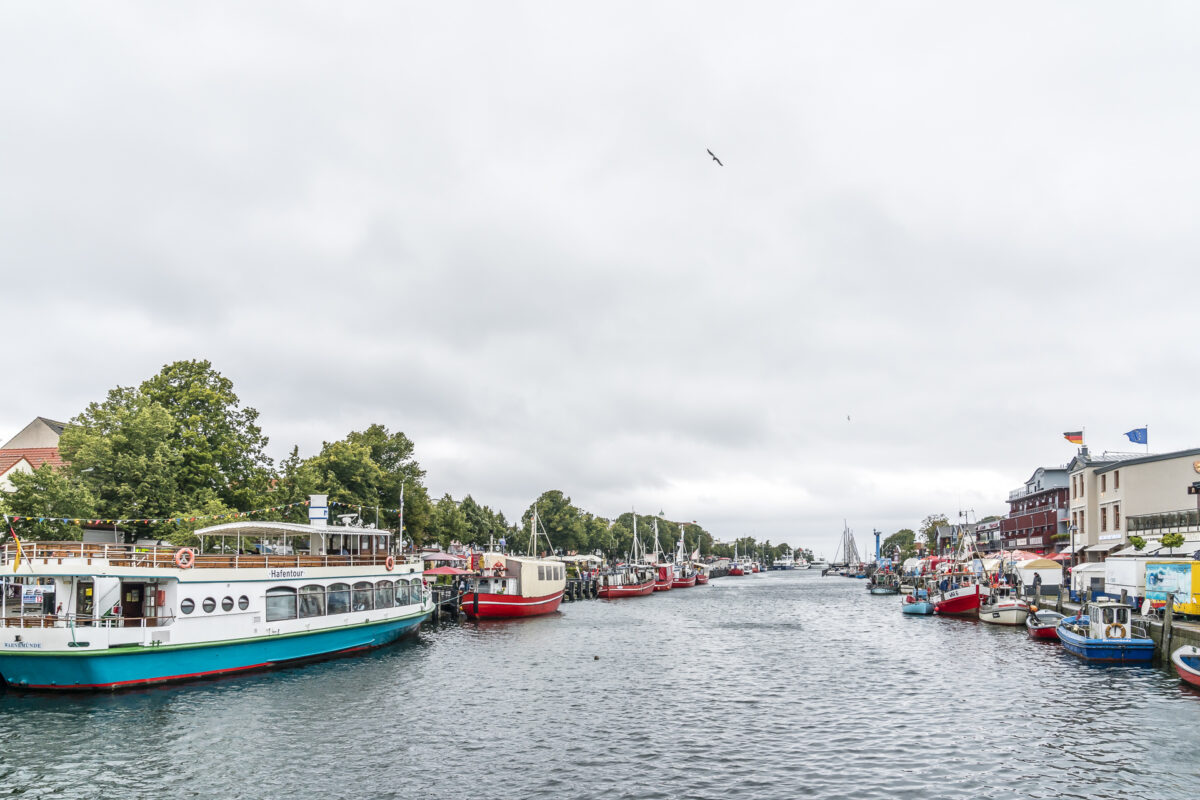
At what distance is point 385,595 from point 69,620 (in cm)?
2193

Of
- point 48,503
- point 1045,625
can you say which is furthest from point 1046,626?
point 48,503

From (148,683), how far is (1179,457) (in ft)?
288

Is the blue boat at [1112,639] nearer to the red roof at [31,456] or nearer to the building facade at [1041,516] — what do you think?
the building facade at [1041,516]

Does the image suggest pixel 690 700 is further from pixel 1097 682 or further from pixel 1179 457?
pixel 1179 457

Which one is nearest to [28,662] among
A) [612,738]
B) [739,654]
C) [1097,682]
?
[612,738]

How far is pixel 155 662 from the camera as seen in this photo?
38.8 meters

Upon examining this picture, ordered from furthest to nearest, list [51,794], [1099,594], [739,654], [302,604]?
[1099,594] < [739,654] < [302,604] < [51,794]

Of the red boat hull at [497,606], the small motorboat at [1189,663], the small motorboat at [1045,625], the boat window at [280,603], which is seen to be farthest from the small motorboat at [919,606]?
the boat window at [280,603]

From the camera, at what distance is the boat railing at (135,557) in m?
38.4

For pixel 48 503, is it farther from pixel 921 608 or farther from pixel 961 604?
pixel 961 604

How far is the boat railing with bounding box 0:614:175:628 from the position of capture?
120ft

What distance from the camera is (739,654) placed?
183 ft

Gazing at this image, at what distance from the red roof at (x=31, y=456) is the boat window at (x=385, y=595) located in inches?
1921

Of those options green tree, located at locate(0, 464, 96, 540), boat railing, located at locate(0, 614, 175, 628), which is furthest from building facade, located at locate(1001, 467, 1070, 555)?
green tree, located at locate(0, 464, 96, 540)
